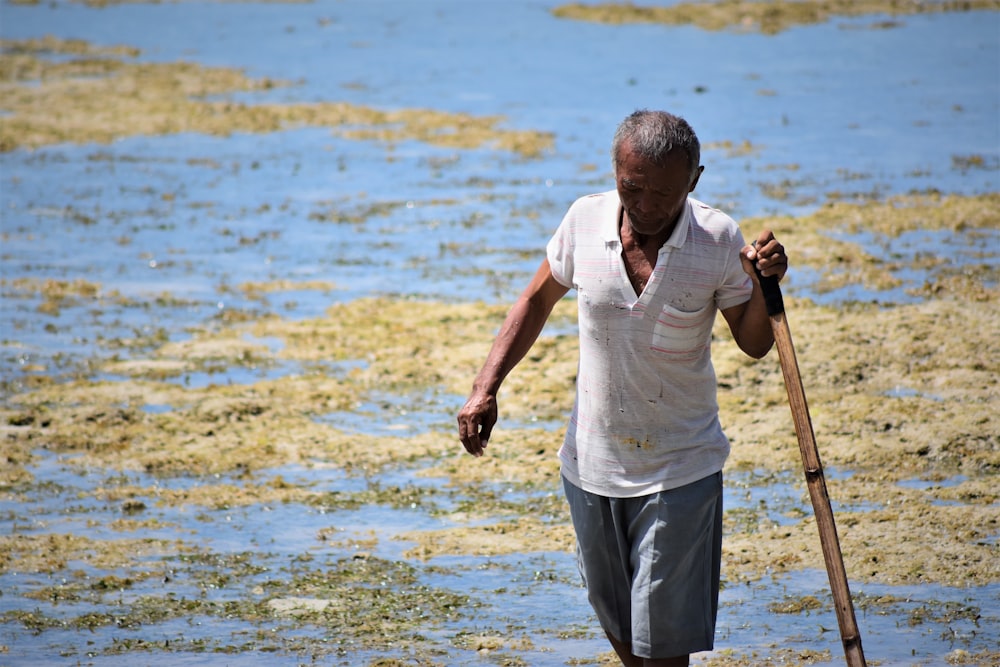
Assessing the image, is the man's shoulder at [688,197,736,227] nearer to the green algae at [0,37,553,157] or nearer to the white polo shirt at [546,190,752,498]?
the white polo shirt at [546,190,752,498]

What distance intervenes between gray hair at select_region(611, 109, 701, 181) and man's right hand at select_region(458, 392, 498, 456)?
0.75m

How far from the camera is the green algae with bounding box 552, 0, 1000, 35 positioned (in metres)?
21.7

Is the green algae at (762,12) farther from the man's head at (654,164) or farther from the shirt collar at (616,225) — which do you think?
the man's head at (654,164)

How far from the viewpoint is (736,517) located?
5719mm

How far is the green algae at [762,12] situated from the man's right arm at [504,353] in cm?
1856

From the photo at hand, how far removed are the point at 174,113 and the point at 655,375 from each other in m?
14.7

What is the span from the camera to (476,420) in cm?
366

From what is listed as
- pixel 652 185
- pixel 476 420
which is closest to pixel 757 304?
pixel 652 185

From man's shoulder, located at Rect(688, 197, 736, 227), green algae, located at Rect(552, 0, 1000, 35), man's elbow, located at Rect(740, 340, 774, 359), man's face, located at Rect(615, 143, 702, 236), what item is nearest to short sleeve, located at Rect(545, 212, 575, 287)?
man's face, located at Rect(615, 143, 702, 236)

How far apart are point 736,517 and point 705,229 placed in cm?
254

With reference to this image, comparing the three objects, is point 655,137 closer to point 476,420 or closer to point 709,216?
point 709,216

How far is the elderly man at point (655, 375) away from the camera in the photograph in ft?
11.2

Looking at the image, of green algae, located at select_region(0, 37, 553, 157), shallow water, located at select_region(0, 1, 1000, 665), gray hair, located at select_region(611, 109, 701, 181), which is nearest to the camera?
gray hair, located at select_region(611, 109, 701, 181)

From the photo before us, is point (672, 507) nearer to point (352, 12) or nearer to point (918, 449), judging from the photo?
point (918, 449)
